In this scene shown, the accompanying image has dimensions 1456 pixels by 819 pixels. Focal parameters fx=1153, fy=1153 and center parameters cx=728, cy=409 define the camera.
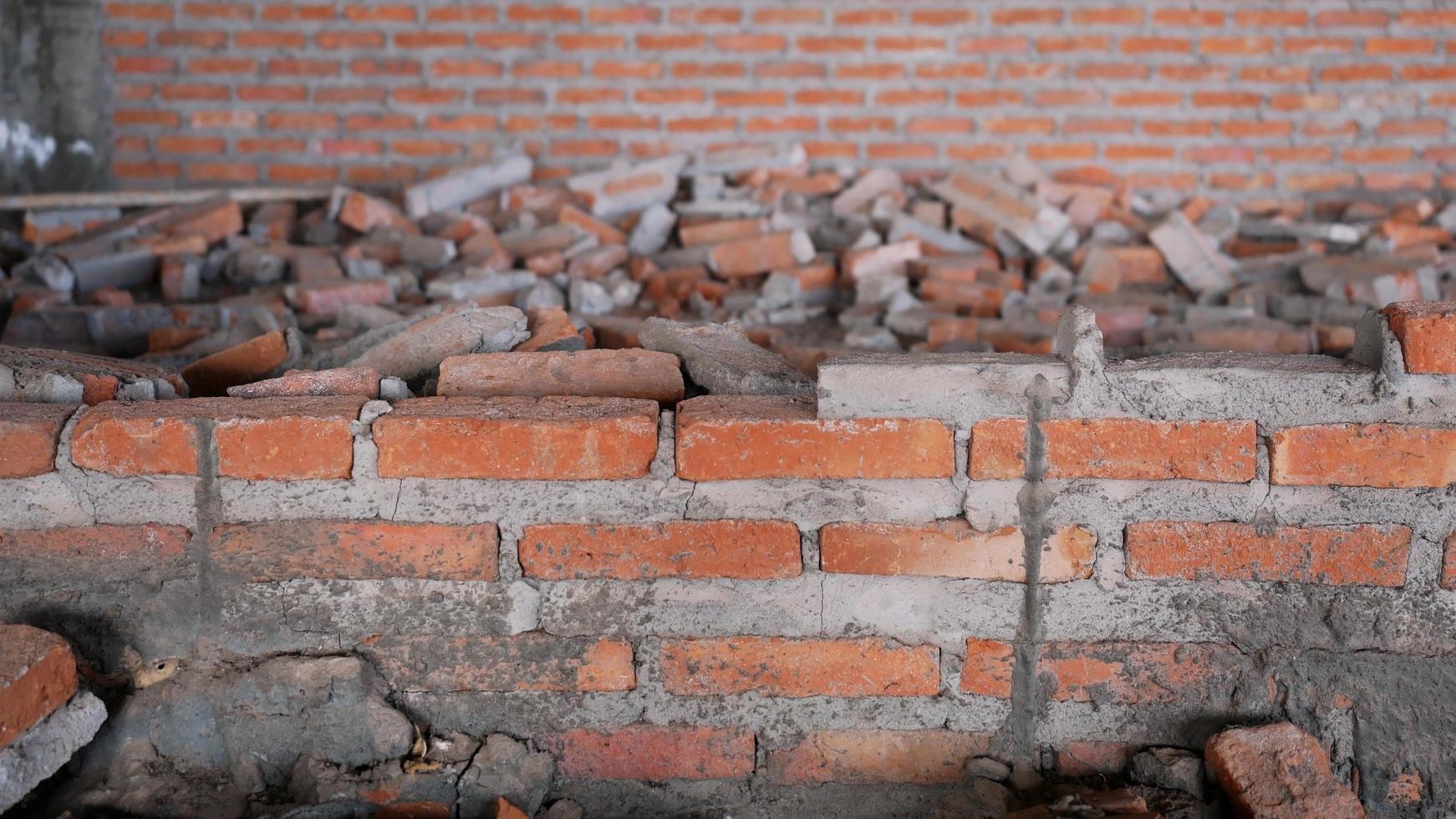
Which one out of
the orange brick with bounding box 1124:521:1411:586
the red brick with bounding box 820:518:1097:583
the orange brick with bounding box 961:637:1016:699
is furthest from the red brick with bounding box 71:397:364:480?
the orange brick with bounding box 1124:521:1411:586

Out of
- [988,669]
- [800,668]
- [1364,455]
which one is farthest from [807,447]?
[1364,455]

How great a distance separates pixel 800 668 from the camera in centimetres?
184

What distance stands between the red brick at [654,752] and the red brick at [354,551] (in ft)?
1.04

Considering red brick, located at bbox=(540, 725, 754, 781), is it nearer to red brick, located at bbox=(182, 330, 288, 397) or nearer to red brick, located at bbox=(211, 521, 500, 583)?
red brick, located at bbox=(211, 521, 500, 583)

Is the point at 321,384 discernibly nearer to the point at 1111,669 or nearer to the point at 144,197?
the point at 1111,669

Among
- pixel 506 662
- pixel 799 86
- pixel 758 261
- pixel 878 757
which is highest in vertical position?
pixel 799 86

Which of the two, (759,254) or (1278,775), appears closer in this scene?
(1278,775)

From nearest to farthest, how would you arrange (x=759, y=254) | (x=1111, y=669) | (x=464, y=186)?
1. (x=1111, y=669)
2. (x=759, y=254)
3. (x=464, y=186)

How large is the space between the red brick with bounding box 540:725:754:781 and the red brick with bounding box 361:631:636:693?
9 cm

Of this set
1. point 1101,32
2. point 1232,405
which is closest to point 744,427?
point 1232,405

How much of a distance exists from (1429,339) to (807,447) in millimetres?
923

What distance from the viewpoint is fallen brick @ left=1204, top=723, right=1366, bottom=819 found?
1680 millimetres

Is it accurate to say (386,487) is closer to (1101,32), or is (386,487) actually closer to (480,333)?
(480,333)

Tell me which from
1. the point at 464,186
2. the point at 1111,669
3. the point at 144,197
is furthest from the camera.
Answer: the point at 464,186
